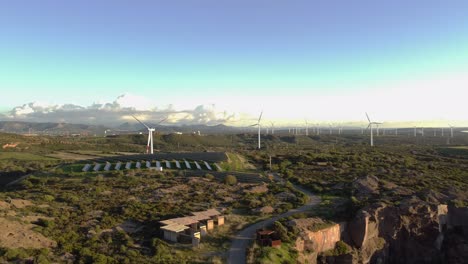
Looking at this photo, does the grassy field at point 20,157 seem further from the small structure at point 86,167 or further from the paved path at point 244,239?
the paved path at point 244,239

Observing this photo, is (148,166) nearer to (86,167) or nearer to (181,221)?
(86,167)

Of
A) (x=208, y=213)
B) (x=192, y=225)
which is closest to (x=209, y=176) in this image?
(x=208, y=213)

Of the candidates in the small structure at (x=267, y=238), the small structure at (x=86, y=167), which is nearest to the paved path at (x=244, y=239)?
the small structure at (x=267, y=238)

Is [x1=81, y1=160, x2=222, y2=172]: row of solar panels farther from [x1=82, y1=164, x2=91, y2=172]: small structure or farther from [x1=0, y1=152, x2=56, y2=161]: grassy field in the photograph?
[x1=0, y1=152, x2=56, y2=161]: grassy field

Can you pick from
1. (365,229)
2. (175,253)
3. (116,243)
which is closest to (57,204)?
(116,243)

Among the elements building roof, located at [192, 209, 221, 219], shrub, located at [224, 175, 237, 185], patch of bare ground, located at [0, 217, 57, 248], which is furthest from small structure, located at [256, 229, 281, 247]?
shrub, located at [224, 175, 237, 185]
